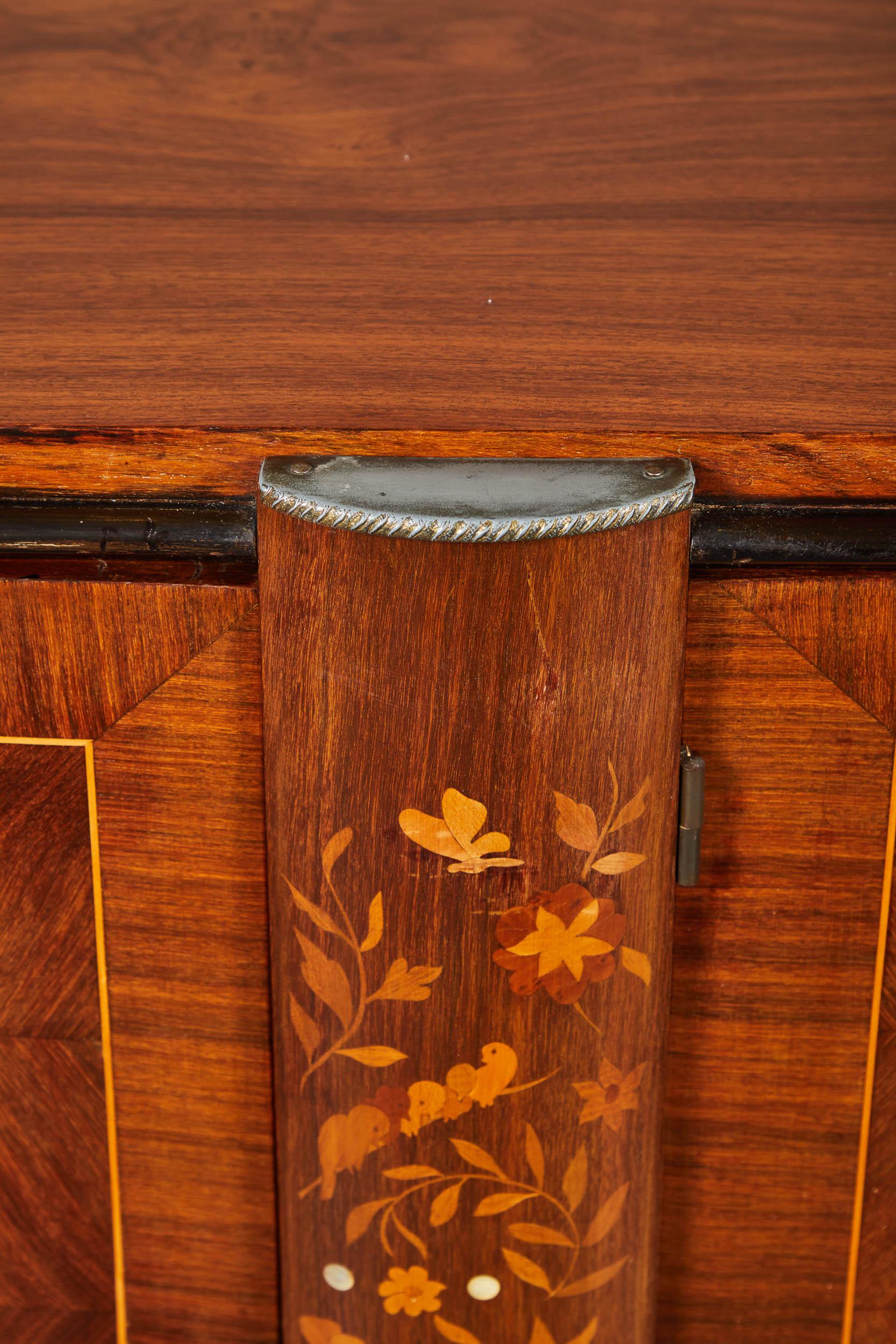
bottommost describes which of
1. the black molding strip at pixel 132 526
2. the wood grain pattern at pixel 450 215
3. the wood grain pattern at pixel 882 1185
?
the wood grain pattern at pixel 882 1185

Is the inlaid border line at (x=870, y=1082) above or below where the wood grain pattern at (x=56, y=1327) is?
above

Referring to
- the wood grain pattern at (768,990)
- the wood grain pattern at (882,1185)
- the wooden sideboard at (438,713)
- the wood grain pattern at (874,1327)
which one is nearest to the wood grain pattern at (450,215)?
the wooden sideboard at (438,713)

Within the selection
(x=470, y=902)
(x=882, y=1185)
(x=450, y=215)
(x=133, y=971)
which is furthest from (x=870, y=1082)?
(x=450, y=215)

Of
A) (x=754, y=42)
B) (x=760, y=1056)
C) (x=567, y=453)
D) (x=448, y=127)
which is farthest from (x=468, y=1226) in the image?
(x=754, y=42)

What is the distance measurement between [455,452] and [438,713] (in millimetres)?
93

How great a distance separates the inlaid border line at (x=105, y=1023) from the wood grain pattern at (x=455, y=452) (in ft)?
0.35

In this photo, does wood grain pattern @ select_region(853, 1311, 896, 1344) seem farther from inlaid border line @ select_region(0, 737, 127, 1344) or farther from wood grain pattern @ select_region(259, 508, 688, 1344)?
inlaid border line @ select_region(0, 737, 127, 1344)

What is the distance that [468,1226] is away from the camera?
52cm

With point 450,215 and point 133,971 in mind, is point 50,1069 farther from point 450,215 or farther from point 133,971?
point 450,215

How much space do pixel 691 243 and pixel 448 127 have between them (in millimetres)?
172

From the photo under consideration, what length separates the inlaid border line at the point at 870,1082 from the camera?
502 mm

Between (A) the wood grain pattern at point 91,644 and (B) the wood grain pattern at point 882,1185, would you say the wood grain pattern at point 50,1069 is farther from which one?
(B) the wood grain pattern at point 882,1185

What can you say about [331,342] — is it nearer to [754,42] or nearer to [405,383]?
[405,383]

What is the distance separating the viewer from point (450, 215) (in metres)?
0.60
